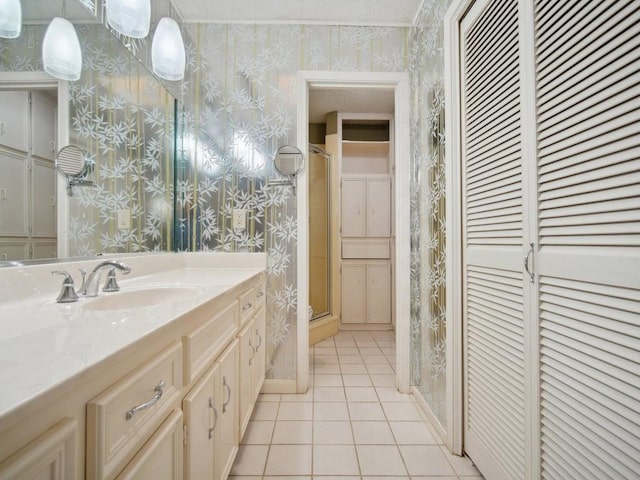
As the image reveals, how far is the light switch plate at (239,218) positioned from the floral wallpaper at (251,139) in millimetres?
28

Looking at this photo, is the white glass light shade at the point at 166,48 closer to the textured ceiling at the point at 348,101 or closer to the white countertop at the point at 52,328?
the white countertop at the point at 52,328

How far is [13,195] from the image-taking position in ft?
2.93

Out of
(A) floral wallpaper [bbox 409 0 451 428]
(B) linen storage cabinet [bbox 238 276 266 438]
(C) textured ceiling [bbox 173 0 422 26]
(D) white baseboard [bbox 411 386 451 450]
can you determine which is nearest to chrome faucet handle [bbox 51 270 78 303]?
(B) linen storage cabinet [bbox 238 276 266 438]

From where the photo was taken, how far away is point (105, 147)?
50.9 inches

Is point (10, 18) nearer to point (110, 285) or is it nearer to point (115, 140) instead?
point (115, 140)

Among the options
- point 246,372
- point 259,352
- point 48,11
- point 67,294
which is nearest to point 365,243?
point 259,352

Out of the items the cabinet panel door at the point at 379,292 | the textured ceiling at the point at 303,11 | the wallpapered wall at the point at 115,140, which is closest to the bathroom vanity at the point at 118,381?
the wallpapered wall at the point at 115,140

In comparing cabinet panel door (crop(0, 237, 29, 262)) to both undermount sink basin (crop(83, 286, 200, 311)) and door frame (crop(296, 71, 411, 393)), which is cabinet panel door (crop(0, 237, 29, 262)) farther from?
door frame (crop(296, 71, 411, 393))

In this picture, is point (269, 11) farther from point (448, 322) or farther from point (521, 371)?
point (521, 371)

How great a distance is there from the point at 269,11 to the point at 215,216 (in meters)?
1.41

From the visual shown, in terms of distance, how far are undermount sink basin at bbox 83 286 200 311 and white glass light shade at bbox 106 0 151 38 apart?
1.16 metres

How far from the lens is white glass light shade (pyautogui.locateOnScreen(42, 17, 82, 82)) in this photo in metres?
0.98

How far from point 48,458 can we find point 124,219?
1315 millimetres

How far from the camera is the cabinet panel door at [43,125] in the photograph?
94 centimetres
